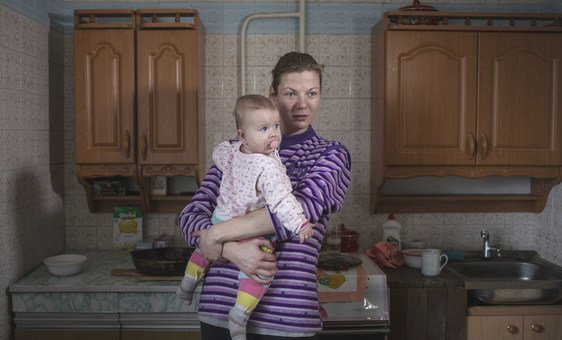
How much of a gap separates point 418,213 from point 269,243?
196 centimetres

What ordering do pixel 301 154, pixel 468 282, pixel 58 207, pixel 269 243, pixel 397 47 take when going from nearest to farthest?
pixel 269 243, pixel 301 154, pixel 468 282, pixel 397 47, pixel 58 207

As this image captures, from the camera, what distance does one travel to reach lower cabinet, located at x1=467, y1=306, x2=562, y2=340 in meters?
2.60

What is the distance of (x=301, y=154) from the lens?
151 centimetres

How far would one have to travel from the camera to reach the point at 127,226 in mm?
3047

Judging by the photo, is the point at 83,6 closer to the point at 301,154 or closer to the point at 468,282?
the point at 301,154

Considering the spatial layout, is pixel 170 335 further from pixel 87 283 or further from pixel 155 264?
pixel 87 283

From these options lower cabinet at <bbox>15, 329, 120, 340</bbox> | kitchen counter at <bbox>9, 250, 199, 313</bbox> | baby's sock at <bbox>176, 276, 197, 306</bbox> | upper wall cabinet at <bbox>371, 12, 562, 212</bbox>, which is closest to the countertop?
kitchen counter at <bbox>9, 250, 199, 313</bbox>

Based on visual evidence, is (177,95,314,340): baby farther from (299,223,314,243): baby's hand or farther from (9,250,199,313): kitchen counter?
(9,250,199,313): kitchen counter

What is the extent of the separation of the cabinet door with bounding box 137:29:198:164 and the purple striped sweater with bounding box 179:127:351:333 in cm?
132

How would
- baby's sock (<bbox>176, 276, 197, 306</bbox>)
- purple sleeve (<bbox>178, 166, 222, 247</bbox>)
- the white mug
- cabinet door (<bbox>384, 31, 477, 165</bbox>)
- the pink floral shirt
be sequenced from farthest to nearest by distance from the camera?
cabinet door (<bbox>384, 31, 477, 165</bbox>) < the white mug < baby's sock (<bbox>176, 276, 197, 306</bbox>) < purple sleeve (<bbox>178, 166, 222, 247</bbox>) < the pink floral shirt

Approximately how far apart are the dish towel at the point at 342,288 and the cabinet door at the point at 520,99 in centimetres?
91

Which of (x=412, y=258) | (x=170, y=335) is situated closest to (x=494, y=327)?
(x=412, y=258)

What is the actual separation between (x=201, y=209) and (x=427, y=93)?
164 cm

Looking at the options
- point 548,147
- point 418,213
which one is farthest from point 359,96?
point 548,147
